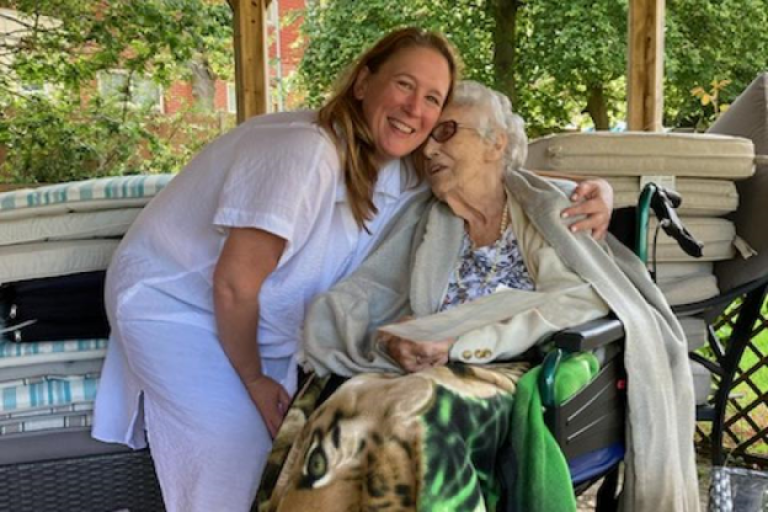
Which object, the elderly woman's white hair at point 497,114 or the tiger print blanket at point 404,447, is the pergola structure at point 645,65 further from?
the tiger print blanket at point 404,447

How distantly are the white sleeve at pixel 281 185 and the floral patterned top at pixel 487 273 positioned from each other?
452 millimetres

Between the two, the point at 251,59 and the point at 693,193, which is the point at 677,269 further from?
the point at 251,59

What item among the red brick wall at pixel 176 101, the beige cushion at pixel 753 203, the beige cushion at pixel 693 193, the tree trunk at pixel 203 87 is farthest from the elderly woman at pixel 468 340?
the tree trunk at pixel 203 87

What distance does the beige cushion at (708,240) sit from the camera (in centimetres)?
245

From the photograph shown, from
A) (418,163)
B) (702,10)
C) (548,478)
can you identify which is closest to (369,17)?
(702,10)

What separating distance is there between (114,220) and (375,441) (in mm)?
1106

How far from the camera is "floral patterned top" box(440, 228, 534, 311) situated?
193 cm

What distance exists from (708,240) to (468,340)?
125cm

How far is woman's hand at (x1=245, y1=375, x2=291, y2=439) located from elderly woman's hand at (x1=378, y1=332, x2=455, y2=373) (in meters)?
0.31

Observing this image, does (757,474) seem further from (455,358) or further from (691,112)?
(691,112)

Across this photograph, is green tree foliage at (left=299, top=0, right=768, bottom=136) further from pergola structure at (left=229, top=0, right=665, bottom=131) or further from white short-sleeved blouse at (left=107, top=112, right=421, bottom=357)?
white short-sleeved blouse at (left=107, top=112, right=421, bottom=357)

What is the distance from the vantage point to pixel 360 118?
1873 millimetres

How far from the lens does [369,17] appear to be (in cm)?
1073

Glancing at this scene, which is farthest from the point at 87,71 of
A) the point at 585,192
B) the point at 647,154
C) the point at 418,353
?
the point at 418,353
